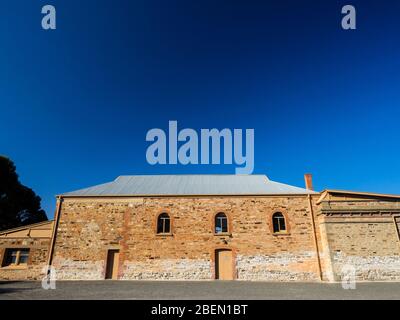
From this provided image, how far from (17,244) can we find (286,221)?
16.7 meters

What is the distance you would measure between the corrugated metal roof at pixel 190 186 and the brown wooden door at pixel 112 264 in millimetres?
3648

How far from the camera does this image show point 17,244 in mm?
14562

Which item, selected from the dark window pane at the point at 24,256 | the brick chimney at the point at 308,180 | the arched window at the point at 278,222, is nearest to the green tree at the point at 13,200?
the dark window pane at the point at 24,256

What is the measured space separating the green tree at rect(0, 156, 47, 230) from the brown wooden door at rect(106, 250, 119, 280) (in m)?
15.6

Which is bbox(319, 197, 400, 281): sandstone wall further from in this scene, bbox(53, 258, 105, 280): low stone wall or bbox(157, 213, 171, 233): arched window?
bbox(53, 258, 105, 280): low stone wall

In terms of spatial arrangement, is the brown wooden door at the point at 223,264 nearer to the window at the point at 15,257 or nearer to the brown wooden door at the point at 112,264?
the brown wooden door at the point at 112,264

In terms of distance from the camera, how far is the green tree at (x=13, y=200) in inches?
880

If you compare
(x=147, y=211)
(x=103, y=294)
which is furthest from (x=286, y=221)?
(x=103, y=294)

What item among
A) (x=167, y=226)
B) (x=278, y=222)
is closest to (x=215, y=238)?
(x=167, y=226)

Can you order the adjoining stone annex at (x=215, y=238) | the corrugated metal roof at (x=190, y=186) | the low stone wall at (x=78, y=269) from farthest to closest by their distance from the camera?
the corrugated metal roof at (x=190, y=186), the low stone wall at (x=78, y=269), the adjoining stone annex at (x=215, y=238)

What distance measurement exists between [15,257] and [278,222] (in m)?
16.3

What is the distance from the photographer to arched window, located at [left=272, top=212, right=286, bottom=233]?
1475cm

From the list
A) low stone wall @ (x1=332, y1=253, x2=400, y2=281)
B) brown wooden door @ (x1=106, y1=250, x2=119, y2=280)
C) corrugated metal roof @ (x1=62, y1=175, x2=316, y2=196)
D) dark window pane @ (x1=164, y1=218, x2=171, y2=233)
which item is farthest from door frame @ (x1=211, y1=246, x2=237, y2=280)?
brown wooden door @ (x1=106, y1=250, x2=119, y2=280)

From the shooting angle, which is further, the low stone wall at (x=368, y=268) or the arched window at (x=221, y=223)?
the arched window at (x=221, y=223)
